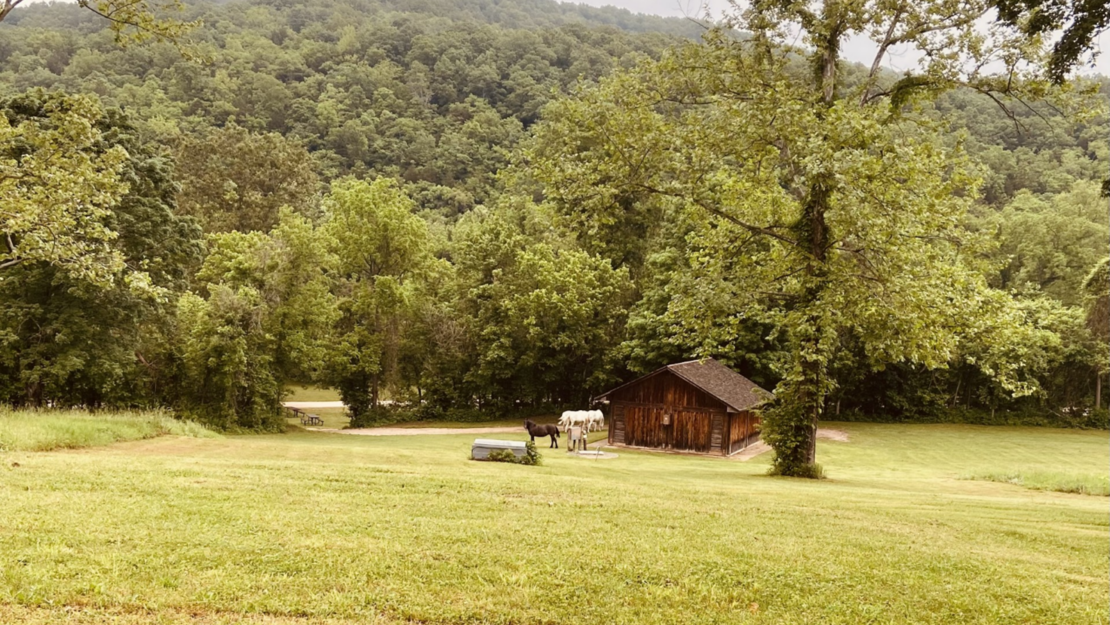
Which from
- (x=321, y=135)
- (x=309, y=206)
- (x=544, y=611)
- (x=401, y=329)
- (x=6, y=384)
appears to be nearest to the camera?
(x=544, y=611)

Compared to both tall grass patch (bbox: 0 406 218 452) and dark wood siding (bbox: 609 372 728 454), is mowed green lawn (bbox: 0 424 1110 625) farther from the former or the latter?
dark wood siding (bbox: 609 372 728 454)

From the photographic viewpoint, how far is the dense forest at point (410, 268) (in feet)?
74.5

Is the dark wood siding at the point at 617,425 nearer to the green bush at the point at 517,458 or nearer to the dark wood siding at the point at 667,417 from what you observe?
the dark wood siding at the point at 667,417

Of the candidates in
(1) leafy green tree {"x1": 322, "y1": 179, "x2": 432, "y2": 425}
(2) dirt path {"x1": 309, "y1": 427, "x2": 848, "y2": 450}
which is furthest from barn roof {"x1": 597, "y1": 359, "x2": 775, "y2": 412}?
(1) leafy green tree {"x1": 322, "y1": 179, "x2": 432, "y2": 425}

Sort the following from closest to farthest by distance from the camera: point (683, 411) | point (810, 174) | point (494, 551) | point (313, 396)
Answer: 1. point (494, 551)
2. point (810, 174)
3. point (683, 411)
4. point (313, 396)

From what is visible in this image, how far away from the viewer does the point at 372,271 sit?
5281 centimetres

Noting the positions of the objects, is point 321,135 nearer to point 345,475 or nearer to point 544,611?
point 345,475

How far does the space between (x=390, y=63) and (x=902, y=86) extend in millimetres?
104470

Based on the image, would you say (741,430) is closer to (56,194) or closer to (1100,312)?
(1100,312)

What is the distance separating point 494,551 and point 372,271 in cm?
4596

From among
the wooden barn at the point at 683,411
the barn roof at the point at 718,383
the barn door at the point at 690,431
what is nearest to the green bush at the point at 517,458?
the barn roof at the point at 718,383

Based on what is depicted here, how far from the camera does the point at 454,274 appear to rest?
184 ft

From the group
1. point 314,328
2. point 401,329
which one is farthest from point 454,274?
point 314,328

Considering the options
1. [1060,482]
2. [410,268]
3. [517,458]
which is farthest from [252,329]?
[1060,482]
